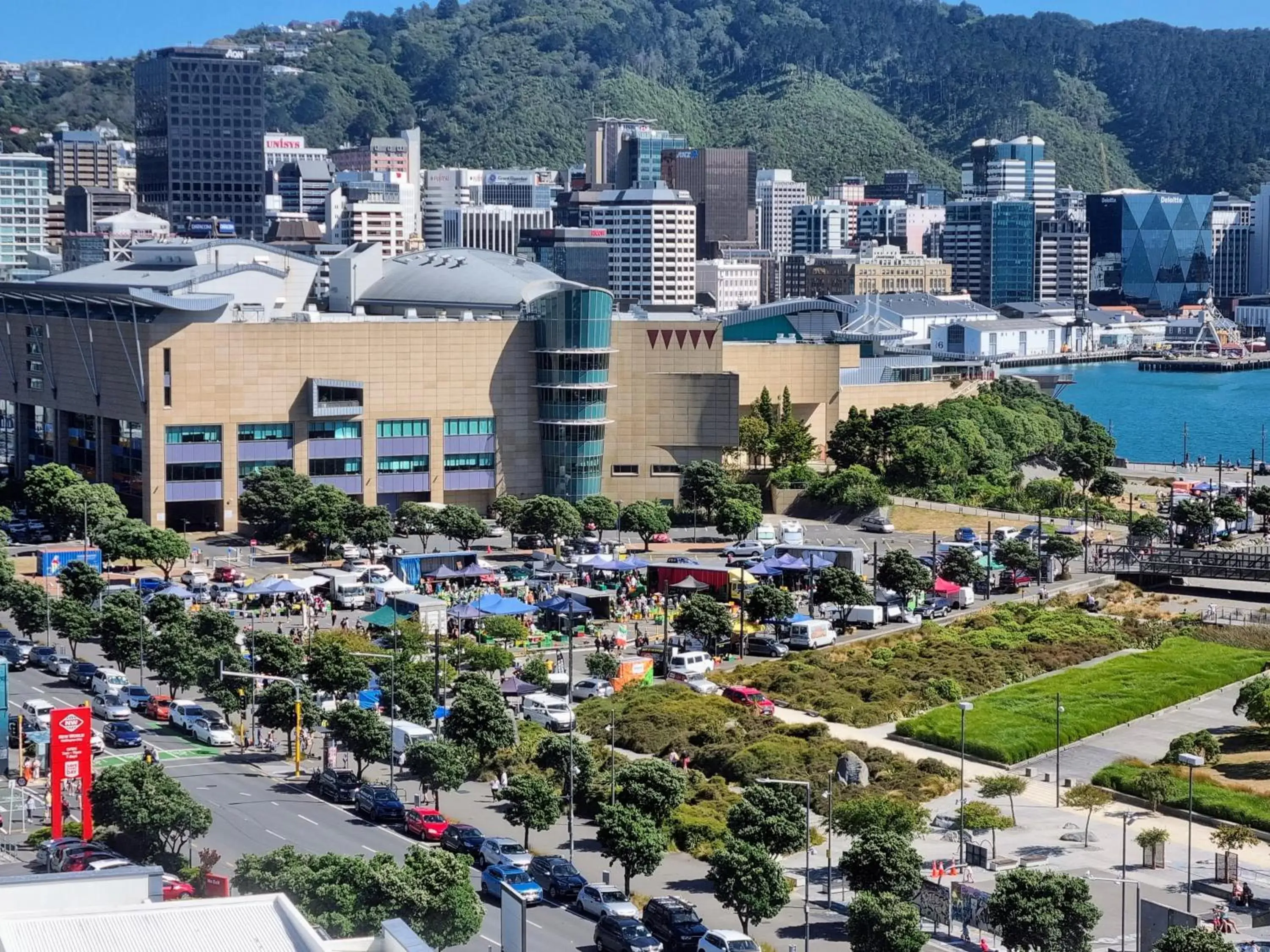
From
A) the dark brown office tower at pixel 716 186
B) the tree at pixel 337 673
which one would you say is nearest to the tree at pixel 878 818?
the tree at pixel 337 673

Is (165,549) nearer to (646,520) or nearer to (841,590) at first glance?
(646,520)

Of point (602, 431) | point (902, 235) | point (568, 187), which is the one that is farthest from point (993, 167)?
point (602, 431)

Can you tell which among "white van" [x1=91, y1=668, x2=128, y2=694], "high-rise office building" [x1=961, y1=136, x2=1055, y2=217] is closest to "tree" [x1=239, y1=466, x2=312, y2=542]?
"white van" [x1=91, y1=668, x2=128, y2=694]

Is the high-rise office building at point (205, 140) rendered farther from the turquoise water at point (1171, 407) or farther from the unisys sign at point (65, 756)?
the unisys sign at point (65, 756)

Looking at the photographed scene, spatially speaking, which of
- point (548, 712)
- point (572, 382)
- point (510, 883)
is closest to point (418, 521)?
point (572, 382)

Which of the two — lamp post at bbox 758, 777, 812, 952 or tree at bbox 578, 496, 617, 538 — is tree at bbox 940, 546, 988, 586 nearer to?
tree at bbox 578, 496, 617, 538

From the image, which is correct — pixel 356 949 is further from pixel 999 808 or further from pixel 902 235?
pixel 902 235
